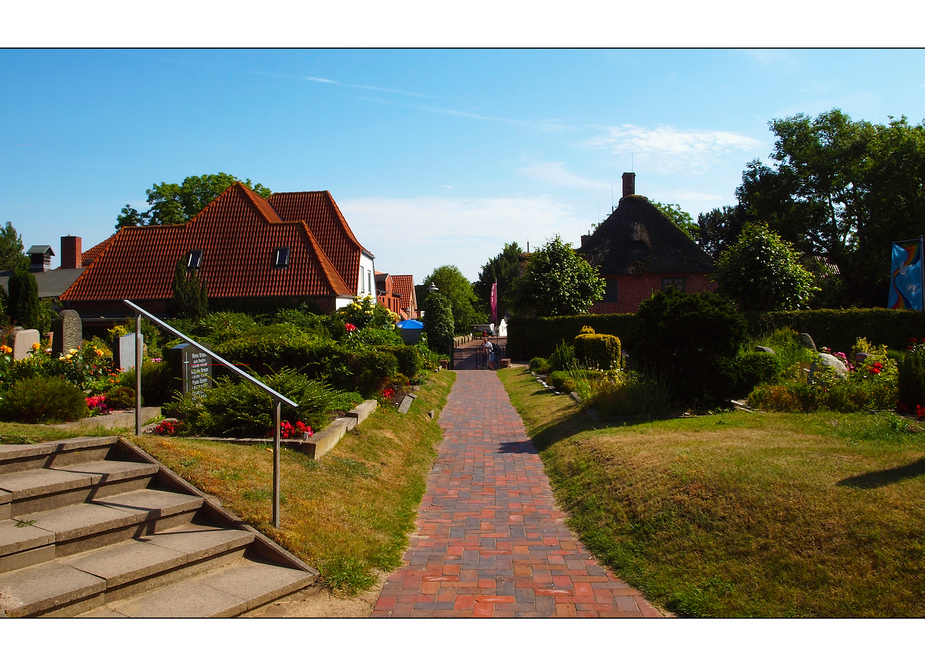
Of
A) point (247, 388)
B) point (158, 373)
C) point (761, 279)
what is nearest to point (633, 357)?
point (247, 388)

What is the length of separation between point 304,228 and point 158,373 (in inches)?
1002

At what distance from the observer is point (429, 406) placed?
47.1 feet

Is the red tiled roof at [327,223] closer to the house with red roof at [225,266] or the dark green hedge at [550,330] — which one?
the house with red roof at [225,266]

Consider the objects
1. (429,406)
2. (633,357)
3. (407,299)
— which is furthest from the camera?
(407,299)

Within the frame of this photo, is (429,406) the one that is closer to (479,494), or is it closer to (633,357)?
(633,357)

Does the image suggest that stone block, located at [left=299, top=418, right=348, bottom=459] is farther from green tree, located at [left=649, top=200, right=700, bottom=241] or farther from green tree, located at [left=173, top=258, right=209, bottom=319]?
green tree, located at [left=649, top=200, right=700, bottom=241]

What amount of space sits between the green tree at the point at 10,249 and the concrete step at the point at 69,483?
83.0m

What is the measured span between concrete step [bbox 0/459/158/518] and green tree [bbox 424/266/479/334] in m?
61.9

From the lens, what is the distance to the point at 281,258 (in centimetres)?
3334

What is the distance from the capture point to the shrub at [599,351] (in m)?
19.5

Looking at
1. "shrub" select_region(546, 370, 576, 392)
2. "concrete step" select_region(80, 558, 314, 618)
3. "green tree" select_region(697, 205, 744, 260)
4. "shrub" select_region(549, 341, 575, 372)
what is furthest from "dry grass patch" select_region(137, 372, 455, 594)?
"green tree" select_region(697, 205, 744, 260)

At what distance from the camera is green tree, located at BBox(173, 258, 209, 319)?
96.2 feet

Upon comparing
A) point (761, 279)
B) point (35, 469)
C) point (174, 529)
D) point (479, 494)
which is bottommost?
point (479, 494)

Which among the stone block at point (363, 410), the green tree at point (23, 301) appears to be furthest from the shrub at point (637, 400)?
the green tree at point (23, 301)
